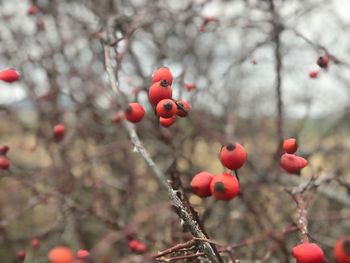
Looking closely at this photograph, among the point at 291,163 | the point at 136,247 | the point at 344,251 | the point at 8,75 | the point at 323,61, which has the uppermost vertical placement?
the point at 8,75

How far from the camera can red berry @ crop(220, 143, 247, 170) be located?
1298 mm

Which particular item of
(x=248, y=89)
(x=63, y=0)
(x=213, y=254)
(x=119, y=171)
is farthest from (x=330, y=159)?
(x=213, y=254)

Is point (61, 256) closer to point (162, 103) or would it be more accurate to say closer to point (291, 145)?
point (162, 103)

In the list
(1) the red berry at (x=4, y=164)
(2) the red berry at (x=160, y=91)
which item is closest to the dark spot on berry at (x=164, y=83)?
(2) the red berry at (x=160, y=91)

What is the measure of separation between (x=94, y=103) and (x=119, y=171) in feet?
2.33

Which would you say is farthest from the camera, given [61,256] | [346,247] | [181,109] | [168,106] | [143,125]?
[143,125]

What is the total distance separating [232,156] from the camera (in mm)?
1298

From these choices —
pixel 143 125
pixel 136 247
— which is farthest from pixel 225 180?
pixel 143 125

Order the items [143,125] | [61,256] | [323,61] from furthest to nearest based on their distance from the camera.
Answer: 1. [143,125]
2. [323,61]
3. [61,256]

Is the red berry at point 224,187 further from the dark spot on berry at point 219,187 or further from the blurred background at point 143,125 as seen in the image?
the blurred background at point 143,125

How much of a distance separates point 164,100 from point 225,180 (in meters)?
0.31

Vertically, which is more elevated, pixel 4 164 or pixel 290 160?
pixel 4 164

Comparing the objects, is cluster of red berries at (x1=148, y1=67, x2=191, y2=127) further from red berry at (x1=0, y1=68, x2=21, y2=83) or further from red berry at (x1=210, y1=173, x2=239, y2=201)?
red berry at (x1=0, y1=68, x2=21, y2=83)

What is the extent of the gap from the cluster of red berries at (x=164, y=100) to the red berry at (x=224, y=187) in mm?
251
